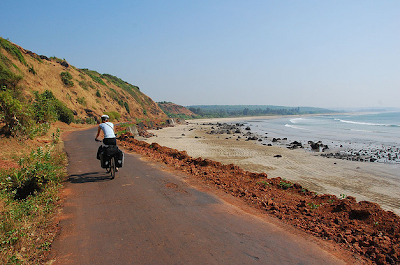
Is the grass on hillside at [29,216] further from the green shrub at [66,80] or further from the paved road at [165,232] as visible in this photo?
the green shrub at [66,80]

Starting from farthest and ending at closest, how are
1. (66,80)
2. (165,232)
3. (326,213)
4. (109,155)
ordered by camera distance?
(66,80), (109,155), (326,213), (165,232)

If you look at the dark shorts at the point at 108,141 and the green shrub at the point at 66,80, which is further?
the green shrub at the point at 66,80

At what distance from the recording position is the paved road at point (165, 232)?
3529mm

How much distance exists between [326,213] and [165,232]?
3514 mm

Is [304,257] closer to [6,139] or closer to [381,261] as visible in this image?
[381,261]

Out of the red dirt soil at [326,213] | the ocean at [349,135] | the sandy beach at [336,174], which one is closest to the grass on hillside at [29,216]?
the red dirt soil at [326,213]

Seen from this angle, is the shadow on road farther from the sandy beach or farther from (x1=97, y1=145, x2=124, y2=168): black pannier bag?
the sandy beach

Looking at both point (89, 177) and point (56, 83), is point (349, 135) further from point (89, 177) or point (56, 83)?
point (56, 83)

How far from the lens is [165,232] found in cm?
422

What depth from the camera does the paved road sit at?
3.53 metres

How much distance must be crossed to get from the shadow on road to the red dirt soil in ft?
9.42

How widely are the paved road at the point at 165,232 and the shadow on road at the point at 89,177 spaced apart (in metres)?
0.79

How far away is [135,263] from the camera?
3340mm

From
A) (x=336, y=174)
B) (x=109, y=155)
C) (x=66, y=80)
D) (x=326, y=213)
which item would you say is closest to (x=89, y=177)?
(x=109, y=155)
